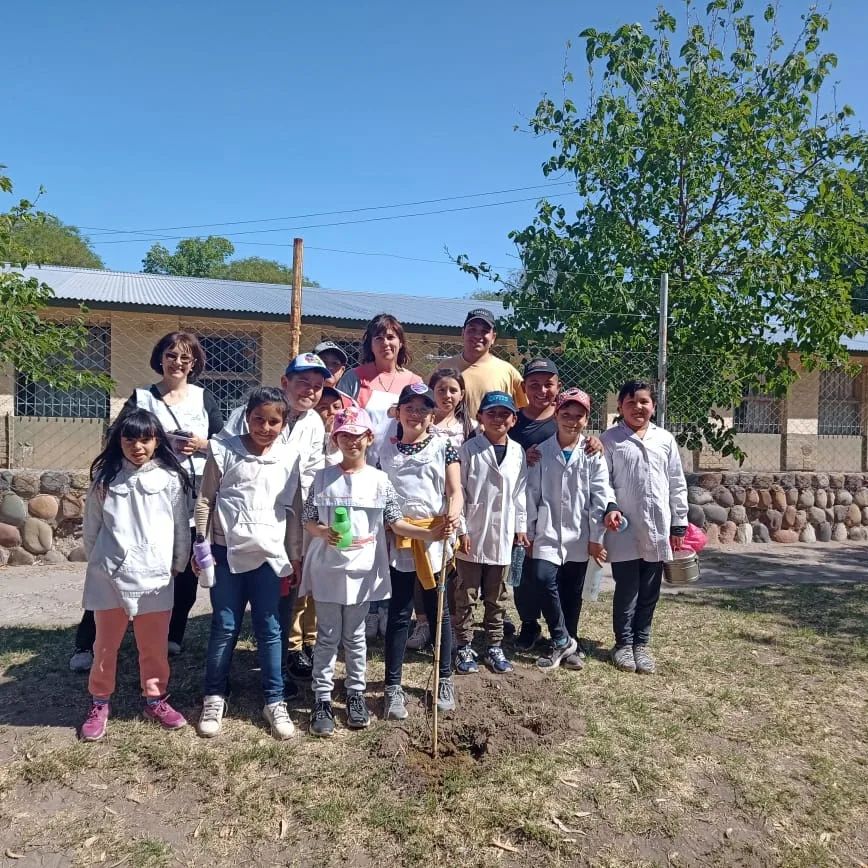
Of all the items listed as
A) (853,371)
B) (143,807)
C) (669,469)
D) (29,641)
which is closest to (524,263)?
(853,371)

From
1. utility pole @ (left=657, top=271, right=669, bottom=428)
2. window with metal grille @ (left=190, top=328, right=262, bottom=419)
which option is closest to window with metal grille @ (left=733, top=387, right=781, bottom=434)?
utility pole @ (left=657, top=271, right=669, bottom=428)

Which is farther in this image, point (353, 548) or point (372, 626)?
point (372, 626)

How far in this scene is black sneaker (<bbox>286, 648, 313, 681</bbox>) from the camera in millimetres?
3719

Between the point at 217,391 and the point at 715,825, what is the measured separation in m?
8.97

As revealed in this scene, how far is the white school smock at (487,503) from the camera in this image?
3.77m

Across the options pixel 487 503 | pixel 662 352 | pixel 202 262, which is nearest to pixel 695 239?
pixel 662 352

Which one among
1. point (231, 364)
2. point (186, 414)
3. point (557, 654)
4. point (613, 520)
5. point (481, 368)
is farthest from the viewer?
point (231, 364)

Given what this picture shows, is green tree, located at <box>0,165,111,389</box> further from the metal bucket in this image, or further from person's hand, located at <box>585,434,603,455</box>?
the metal bucket

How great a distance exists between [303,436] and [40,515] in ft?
12.7

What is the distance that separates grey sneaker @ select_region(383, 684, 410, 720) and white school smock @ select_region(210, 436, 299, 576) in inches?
28.2

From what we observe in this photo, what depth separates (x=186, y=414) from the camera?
3699 millimetres

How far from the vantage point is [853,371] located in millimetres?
8023

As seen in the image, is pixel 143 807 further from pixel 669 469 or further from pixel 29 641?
pixel 669 469

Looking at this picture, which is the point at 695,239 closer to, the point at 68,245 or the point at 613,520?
the point at 613,520
